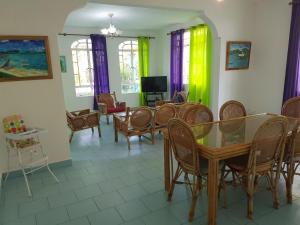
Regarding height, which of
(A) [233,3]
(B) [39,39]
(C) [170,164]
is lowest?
(C) [170,164]

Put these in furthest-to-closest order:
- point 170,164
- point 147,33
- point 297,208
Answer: point 147,33
point 170,164
point 297,208

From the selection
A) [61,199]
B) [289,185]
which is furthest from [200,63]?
[61,199]

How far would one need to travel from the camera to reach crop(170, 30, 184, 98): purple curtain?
6541 mm

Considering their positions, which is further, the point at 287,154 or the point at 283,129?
the point at 287,154

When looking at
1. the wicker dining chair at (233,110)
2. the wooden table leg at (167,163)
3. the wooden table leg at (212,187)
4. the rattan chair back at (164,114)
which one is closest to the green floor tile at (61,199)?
the wooden table leg at (167,163)

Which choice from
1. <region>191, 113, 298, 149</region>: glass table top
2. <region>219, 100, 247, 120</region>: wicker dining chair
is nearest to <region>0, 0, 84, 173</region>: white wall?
<region>191, 113, 298, 149</region>: glass table top

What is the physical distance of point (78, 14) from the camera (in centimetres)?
493

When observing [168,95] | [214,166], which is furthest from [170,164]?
[168,95]

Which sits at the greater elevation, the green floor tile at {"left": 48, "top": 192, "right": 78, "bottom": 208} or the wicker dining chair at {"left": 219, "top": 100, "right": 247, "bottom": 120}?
the wicker dining chair at {"left": 219, "top": 100, "right": 247, "bottom": 120}

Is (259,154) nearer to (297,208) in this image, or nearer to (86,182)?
(297,208)

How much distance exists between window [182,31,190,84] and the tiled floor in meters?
3.85

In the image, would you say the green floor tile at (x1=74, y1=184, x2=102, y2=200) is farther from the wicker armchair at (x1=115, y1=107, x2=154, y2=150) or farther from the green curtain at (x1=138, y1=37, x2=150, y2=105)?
the green curtain at (x1=138, y1=37, x2=150, y2=105)

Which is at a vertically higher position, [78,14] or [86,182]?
[78,14]

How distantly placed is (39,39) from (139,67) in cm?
488
